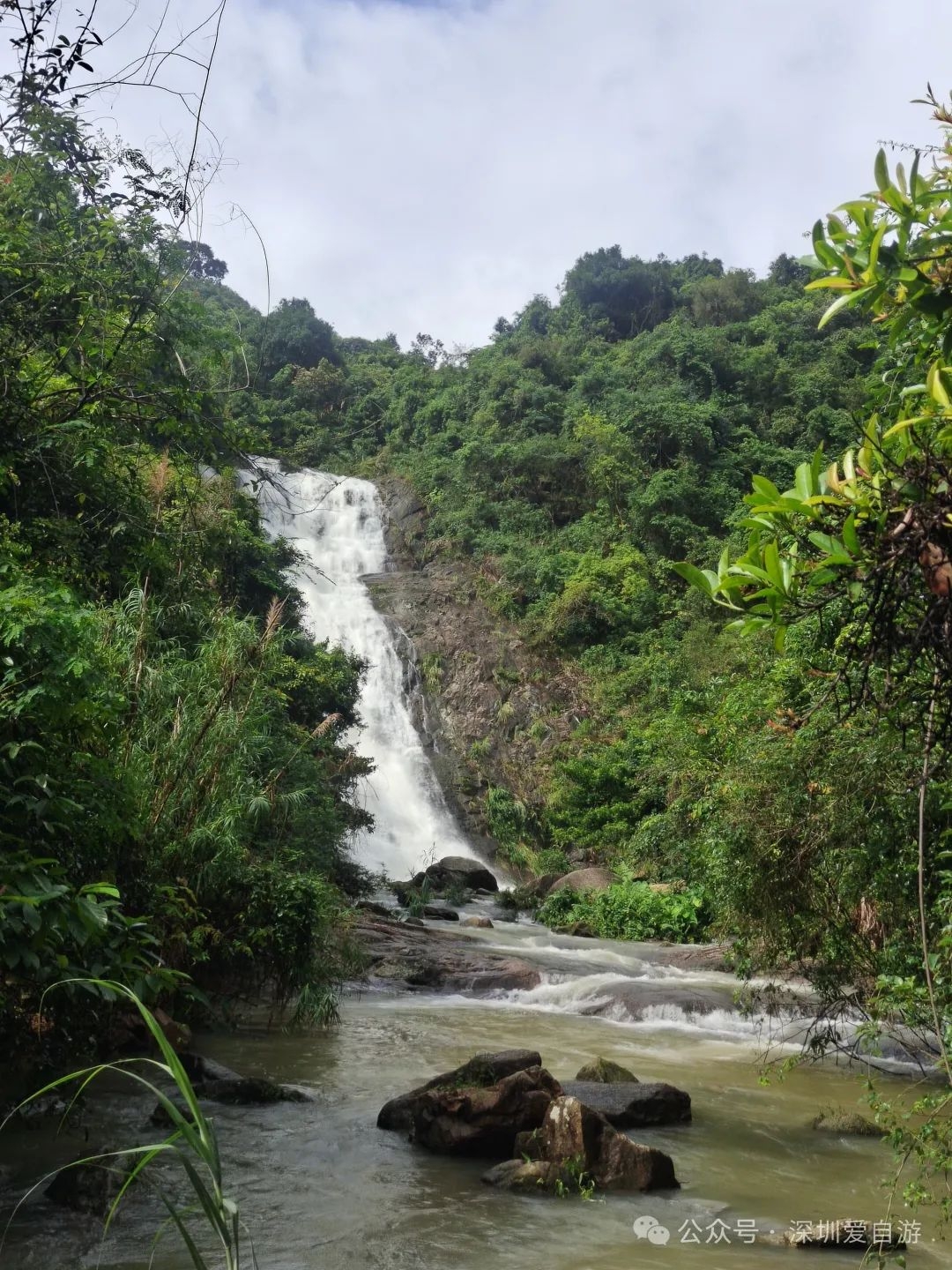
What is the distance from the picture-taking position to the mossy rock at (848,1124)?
7.12m

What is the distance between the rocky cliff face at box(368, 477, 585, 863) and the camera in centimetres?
2484

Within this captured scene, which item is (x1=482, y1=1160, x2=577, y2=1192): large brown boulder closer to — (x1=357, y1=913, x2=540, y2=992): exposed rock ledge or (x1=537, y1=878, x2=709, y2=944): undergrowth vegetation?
(x1=357, y1=913, x2=540, y2=992): exposed rock ledge

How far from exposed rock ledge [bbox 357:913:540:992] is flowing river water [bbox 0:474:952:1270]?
11.5 inches

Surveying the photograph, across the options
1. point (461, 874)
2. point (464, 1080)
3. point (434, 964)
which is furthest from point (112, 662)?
point (461, 874)

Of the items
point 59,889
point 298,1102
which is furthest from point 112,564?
point 298,1102

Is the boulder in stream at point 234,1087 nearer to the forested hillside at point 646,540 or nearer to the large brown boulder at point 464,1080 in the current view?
the large brown boulder at point 464,1080

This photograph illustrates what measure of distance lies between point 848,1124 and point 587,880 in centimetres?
1158

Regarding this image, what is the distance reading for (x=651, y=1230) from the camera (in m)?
5.16

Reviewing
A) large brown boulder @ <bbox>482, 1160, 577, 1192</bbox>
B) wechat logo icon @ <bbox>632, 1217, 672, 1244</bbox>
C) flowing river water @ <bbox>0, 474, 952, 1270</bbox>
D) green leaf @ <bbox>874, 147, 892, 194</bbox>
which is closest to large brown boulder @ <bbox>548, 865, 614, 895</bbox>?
flowing river water @ <bbox>0, 474, 952, 1270</bbox>

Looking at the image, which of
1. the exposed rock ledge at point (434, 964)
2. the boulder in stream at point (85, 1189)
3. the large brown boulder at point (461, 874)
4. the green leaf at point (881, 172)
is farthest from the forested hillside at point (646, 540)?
the boulder in stream at point (85, 1189)

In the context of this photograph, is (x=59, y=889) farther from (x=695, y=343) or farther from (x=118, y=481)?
(x=695, y=343)

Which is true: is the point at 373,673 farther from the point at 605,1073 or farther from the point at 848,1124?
the point at 848,1124

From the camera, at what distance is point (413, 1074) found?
8.21m

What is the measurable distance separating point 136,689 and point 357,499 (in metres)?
28.0
